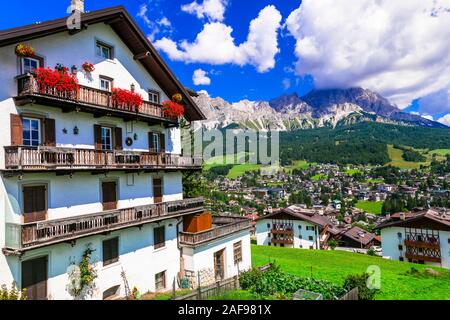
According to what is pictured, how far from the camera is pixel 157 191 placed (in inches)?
864

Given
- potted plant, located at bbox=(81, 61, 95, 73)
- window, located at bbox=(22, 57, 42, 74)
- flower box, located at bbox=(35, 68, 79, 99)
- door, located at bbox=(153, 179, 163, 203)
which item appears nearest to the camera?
flower box, located at bbox=(35, 68, 79, 99)

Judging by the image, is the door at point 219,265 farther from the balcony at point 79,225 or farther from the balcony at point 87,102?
the balcony at point 87,102

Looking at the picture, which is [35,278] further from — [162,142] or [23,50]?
[162,142]

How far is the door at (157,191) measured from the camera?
2177 cm

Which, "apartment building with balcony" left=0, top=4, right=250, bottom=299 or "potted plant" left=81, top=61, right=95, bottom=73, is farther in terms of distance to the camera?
"potted plant" left=81, top=61, right=95, bottom=73

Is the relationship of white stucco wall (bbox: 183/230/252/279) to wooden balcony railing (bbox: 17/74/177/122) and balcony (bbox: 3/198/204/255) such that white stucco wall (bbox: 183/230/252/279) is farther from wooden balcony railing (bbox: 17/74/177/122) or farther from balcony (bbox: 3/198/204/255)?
wooden balcony railing (bbox: 17/74/177/122)

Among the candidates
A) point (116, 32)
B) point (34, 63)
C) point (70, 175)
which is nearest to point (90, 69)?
point (34, 63)

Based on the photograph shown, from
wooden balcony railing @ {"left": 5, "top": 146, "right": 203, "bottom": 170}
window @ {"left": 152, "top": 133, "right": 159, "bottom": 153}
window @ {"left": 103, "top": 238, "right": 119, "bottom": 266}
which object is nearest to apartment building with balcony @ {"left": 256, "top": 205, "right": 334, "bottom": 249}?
window @ {"left": 152, "top": 133, "right": 159, "bottom": 153}

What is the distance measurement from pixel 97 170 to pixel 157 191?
232 inches

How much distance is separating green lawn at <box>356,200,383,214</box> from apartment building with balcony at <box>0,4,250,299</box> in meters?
160

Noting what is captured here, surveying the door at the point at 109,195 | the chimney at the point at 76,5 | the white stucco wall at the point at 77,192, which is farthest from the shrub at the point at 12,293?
the chimney at the point at 76,5

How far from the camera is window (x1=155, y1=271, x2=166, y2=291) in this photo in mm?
20828

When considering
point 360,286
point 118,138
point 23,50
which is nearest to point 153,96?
point 118,138

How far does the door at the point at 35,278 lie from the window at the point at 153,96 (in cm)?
1233
